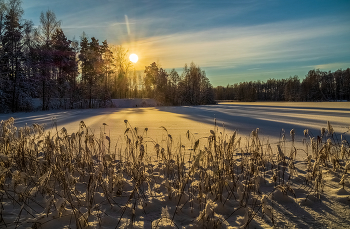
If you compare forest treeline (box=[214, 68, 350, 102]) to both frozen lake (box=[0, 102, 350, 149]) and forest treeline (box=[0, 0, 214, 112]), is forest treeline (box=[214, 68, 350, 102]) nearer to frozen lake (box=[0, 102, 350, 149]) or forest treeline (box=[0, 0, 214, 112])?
forest treeline (box=[0, 0, 214, 112])

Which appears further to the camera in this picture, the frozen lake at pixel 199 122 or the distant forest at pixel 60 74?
the distant forest at pixel 60 74

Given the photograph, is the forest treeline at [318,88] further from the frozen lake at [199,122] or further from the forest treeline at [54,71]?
the frozen lake at [199,122]

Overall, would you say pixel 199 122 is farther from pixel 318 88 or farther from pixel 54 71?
pixel 318 88

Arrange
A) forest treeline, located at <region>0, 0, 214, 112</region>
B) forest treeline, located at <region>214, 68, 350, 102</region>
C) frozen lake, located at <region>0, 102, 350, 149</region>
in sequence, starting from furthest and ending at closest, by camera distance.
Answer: forest treeline, located at <region>214, 68, 350, 102</region>
forest treeline, located at <region>0, 0, 214, 112</region>
frozen lake, located at <region>0, 102, 350, 149</region>

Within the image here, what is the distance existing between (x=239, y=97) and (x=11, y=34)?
71974 millimetres

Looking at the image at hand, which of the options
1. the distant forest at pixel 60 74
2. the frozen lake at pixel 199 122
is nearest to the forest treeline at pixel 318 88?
the distant forest at pixel 60 74

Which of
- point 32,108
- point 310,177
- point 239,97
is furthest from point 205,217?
point 239,97

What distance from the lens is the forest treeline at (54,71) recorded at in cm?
1723

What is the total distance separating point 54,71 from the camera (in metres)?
21.8

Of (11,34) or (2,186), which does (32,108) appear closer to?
(11,34)

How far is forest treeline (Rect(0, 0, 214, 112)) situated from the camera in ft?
56.5

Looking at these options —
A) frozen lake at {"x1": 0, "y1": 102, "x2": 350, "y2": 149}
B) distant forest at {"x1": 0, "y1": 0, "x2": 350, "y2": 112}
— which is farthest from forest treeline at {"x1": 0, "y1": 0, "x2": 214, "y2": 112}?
frozen lake at {"x1": 0, "y1": 102, "x2": 350, "y2": 149}

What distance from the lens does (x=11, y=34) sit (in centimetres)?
1702

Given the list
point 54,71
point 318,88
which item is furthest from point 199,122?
point 318,88
